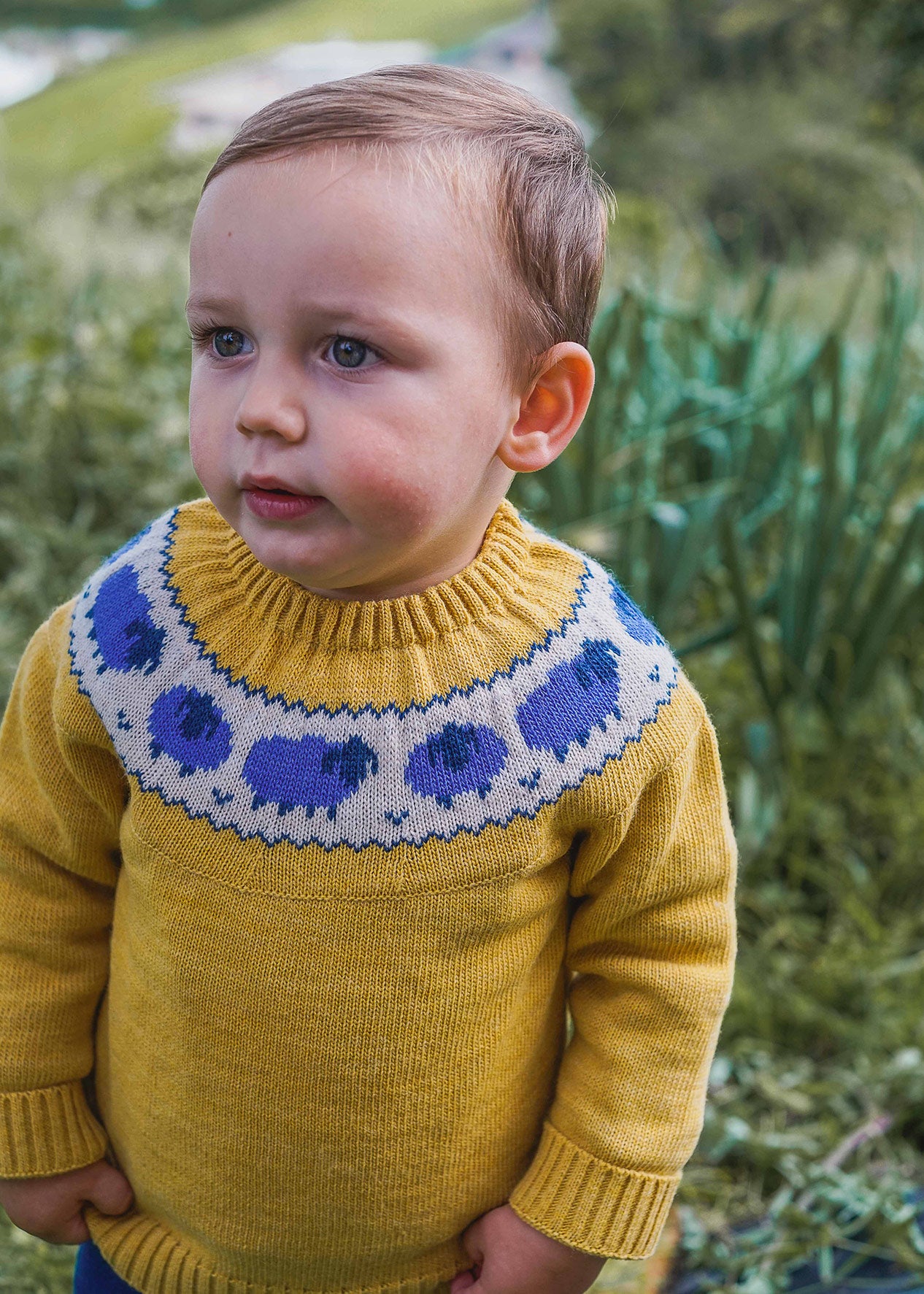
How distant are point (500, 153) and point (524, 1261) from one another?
976 mm

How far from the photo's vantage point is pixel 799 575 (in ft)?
7.54

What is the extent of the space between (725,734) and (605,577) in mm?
1575

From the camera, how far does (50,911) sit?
46.4 inches

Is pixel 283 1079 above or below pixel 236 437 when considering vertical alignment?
below

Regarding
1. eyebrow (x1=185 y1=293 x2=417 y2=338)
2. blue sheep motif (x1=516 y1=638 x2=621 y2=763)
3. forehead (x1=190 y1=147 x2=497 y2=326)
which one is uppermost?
forehead (x1=190 y1=147 x2=497 y2=326)

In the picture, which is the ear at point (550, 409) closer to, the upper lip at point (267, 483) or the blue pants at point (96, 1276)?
the upper lip at point (267, 483)

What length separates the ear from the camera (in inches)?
39.2

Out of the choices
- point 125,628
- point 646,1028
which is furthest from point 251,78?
point 646,1028

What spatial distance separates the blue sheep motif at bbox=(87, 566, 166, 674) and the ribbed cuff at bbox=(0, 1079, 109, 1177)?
1.50 ft

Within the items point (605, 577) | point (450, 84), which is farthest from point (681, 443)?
point (450, 84)

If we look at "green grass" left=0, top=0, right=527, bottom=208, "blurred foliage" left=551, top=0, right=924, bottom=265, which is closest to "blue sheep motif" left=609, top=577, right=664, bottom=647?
"green grass" left=0, top=0, right=527, bottom=208

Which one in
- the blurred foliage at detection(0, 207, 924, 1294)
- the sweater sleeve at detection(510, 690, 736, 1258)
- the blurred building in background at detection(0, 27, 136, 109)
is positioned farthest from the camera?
the blurred building in background at detection(0, 27, 136, 109)

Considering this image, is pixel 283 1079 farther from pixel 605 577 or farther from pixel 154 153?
pixel 154 153

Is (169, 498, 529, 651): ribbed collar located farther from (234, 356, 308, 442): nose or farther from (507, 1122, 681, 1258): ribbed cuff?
(507, 1122, 681, 1258): ribbed cuff
